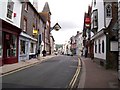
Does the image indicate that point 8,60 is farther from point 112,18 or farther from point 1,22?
point 112,18

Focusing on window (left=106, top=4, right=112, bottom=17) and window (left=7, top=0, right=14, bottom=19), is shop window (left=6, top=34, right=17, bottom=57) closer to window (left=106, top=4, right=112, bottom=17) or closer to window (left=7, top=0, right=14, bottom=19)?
window (left=7, top=0, right=14, bottom=19)

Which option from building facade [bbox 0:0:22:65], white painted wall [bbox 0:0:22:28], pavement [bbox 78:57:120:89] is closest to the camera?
pavement [bbox 78:57:120:89]

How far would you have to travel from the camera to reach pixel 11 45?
28.1 meters

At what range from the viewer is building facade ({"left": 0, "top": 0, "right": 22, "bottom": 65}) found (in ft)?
80.1

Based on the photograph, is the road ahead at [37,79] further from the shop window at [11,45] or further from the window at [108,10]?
the window at [108,10]

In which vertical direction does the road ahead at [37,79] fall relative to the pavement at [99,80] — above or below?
above

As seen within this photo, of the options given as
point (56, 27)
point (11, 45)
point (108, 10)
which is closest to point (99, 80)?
point (108, 10)

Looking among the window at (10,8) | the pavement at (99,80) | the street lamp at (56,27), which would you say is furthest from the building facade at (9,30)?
the street lamp at (56,27)

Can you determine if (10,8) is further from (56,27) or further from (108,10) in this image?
(56,27)

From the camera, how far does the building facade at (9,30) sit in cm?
2441

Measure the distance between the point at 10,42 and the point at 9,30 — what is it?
1910 millimetres

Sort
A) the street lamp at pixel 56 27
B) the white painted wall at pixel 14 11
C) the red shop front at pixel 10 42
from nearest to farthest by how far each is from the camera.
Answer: the white painted wall at pixel 14 11
the red shop front at pixel 10 42
the street lamp at pixel 56 27

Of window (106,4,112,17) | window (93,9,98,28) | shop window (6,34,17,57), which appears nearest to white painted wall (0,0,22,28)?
shop window (6,34,17,57)

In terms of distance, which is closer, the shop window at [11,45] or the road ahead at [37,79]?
the road ahead at [37,79]
